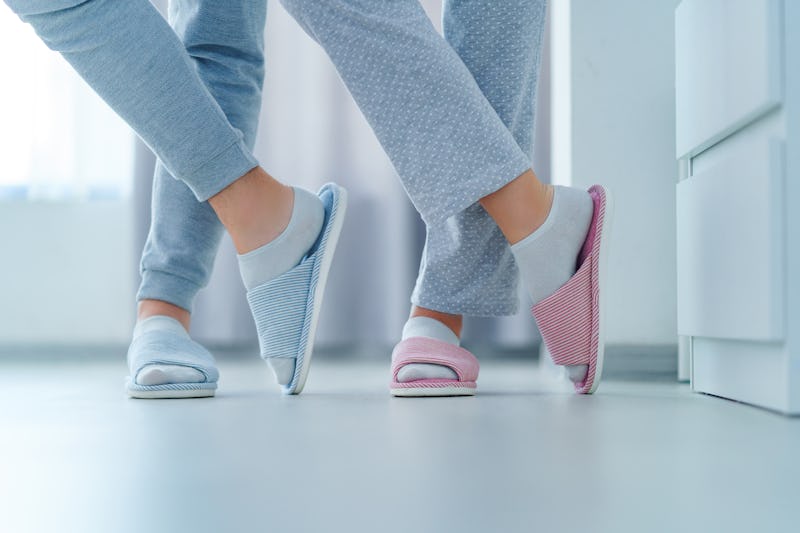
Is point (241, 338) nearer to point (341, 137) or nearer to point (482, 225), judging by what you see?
point (341, 137)

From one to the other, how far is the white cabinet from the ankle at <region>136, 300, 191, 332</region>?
627mm

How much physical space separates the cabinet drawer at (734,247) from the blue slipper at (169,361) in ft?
1.85

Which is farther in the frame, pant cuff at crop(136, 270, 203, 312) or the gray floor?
pant cuff at crop(136, 270, 203, 312)

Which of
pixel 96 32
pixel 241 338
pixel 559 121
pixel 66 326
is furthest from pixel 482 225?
pixel 66 326

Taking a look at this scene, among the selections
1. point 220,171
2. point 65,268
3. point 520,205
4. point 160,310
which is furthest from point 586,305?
point 65,268

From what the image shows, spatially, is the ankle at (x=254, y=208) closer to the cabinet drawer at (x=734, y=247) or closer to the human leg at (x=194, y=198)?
the human leg at (x=194, y=198)

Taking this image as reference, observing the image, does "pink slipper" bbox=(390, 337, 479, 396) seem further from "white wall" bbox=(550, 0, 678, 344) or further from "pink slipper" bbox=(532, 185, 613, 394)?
"white wall" bbox=(550, 0, 678, 344)

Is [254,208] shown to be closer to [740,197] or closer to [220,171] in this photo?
[220,171]

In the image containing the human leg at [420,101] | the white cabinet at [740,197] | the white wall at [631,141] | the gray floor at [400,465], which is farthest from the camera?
the white wall at [631,141]

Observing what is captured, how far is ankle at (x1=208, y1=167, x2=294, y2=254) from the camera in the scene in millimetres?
830

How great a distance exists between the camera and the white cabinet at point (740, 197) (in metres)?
0.67

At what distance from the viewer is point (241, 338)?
73.9 inches

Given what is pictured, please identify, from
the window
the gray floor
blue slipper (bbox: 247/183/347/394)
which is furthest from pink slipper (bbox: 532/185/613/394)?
the window

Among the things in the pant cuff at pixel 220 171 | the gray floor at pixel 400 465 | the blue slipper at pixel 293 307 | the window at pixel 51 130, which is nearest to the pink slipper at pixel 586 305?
the gray floor at pixel 400 465
